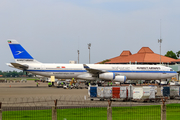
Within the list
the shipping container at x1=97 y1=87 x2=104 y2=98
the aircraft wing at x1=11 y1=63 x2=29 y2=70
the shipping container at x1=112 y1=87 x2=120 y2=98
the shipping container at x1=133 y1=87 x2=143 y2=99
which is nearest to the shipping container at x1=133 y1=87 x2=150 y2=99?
the shipping container at x1=133 y1=87 x2=143 y2=99

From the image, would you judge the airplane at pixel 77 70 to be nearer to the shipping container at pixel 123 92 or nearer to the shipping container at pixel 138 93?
the shipping container at pixel 123 92

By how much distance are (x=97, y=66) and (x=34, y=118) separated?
126ft

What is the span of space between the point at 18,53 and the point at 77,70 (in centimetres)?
1110

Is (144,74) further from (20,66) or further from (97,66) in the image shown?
(20,66)

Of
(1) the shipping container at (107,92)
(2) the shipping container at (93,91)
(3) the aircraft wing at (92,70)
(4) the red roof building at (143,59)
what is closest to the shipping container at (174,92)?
(1) the shipping container at (107,92)

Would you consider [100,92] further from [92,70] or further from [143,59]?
[143,59]

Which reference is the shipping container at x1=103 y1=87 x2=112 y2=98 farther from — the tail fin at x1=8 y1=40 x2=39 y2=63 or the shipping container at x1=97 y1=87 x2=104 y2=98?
the tail fin at x1=8 y1=40 x2=39 y2=63

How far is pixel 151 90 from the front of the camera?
2747 centimetres

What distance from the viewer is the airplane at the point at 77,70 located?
51.4m

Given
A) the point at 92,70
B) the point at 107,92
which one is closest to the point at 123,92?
the point at 107,92

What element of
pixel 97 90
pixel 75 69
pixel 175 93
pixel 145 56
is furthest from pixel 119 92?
pixel 145 56

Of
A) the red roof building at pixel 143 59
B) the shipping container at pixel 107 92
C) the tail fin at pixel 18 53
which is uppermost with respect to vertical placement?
the red roof building at pixel 143 59

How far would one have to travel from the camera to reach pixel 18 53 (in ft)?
172

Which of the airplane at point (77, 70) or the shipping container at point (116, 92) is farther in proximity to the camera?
the airplane at point (77, 70)
